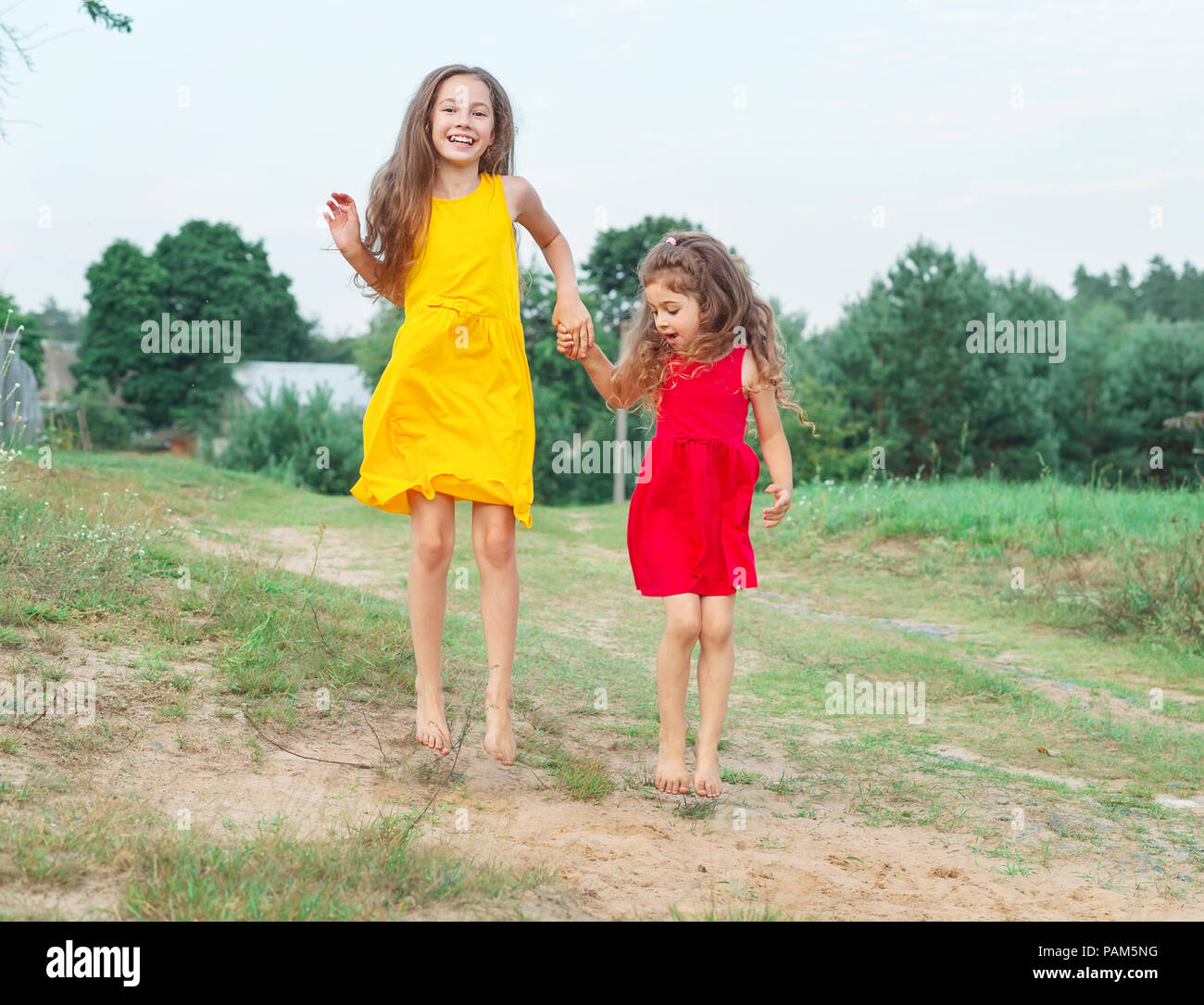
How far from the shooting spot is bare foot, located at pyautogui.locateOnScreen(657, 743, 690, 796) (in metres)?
3.56

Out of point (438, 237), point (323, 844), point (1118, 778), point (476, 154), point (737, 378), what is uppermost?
point (476, 154)

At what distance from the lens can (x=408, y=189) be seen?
12.1 feet

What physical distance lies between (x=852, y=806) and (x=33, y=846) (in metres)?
2.58

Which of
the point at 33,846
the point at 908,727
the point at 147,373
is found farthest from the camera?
the point at 147,373

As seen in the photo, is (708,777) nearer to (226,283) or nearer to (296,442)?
(296,442)

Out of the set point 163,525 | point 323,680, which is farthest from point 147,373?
point 323,680

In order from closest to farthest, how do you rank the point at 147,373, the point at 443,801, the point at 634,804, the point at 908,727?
the point at 443,801 → the point at 634,804 → the point at 908,727 → the point at 147,373

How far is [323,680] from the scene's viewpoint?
168 inches

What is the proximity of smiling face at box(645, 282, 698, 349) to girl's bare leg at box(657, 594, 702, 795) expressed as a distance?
2.94 ft

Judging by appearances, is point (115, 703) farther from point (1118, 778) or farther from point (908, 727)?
point (1118, 778)

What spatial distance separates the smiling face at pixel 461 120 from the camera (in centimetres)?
373

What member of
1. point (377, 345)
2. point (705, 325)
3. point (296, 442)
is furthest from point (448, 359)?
point (377, 345)

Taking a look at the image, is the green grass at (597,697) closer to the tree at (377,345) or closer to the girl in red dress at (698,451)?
the girl in red dress at (698,451)

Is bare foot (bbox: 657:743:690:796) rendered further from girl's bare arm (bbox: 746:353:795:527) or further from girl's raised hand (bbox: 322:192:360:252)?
girl's raised hand (bbox: 322:192:360:252)
